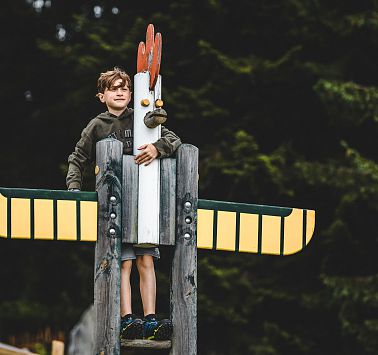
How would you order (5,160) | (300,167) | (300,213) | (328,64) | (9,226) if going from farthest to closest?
(5,160) → (328,64) → (300,167) → (300,213) → (9,226)

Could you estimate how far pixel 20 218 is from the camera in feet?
18.7

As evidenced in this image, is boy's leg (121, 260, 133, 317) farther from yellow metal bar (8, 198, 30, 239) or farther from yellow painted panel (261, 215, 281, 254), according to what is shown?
yellow painted panel (261, 215, 281, 254)

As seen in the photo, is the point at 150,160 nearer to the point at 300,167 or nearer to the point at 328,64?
the point at 300,167

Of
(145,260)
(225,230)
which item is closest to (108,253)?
(145,260)

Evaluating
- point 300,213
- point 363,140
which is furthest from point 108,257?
point 363,140

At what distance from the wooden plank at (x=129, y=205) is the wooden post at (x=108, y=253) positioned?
4 cm

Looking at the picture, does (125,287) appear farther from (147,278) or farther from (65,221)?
(65,221)

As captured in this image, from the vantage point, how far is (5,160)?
51.9 feet

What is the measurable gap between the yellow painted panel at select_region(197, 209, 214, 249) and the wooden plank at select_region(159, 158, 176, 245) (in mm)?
143

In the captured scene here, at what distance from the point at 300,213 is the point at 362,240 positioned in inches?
272

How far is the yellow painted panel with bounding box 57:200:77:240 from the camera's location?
573cm

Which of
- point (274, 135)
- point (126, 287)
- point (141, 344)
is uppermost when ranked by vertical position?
point (274, 135)

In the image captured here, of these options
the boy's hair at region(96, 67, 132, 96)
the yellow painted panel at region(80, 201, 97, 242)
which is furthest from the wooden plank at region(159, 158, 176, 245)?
the boy's hair at region(96, 67, 132, 96)

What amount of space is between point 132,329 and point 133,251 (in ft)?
1.49
